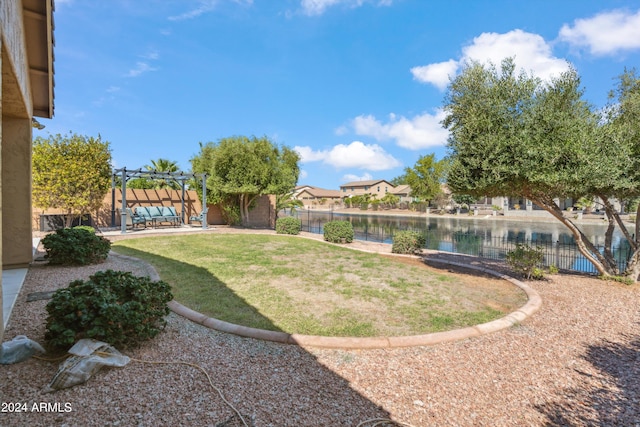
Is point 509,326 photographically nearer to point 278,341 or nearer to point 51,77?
point 278,341

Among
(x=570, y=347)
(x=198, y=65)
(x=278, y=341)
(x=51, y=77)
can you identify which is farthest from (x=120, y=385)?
(x=198, y=65)

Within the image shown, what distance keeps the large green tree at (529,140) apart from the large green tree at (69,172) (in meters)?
15.0

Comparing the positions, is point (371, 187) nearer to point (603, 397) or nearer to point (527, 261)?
point (527, 261)

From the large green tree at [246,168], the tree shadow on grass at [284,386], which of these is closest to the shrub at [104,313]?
the tree shadow on grass at [284,386]

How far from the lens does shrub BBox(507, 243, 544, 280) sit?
6.99m

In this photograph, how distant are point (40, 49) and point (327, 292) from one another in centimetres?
739

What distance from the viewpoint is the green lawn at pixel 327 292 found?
4348 mm

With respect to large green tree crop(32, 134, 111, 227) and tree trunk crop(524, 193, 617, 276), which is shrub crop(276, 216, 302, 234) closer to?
large green tree crop(32, 134, 111, 227)

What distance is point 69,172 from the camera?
43.6ft

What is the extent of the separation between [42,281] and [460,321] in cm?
710

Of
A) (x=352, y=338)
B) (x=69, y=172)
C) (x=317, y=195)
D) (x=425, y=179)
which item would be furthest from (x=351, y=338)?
(x=317, y=195)

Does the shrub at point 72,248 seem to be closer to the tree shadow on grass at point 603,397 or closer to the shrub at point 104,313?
the shrub at point 104,313

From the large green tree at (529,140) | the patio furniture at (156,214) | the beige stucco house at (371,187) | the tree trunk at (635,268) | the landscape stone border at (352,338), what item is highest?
the beige stucco house at (371,187)

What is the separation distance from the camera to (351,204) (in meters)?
60.8
